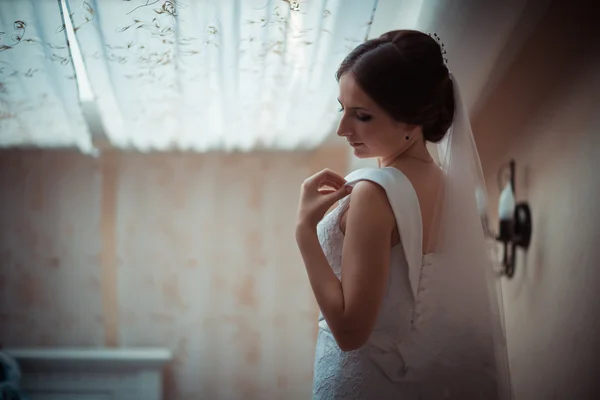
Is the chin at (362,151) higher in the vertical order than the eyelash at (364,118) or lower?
lower

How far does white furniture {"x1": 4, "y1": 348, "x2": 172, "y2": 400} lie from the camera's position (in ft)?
7.44

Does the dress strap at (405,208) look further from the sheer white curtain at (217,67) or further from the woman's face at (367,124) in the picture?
the sheer white curtain at (217,67)

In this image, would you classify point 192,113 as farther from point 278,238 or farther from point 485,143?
point 485,143

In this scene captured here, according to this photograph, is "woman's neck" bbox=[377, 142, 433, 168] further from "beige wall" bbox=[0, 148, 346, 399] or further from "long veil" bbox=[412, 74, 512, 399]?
"beige wall" bbox=[0, 148, 346, 399]

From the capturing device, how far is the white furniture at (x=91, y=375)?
2.27 m

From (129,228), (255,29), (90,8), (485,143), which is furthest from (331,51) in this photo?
(129,228)

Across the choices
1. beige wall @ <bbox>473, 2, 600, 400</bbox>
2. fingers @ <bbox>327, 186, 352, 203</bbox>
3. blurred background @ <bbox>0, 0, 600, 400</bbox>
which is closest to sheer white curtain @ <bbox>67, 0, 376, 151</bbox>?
blurred background @ <bbox>0, 0, 600, 400</bbox>

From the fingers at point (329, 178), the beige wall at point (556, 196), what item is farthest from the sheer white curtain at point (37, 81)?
the beige wall at point (556, 196)

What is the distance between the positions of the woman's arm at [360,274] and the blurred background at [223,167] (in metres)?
0.42

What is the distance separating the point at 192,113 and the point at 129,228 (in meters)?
0.57

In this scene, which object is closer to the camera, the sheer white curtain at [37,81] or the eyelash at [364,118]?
the eyelash at [364,118]

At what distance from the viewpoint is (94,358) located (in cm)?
227

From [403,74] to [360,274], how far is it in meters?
0.34

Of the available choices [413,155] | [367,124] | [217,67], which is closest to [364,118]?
[367,124]
